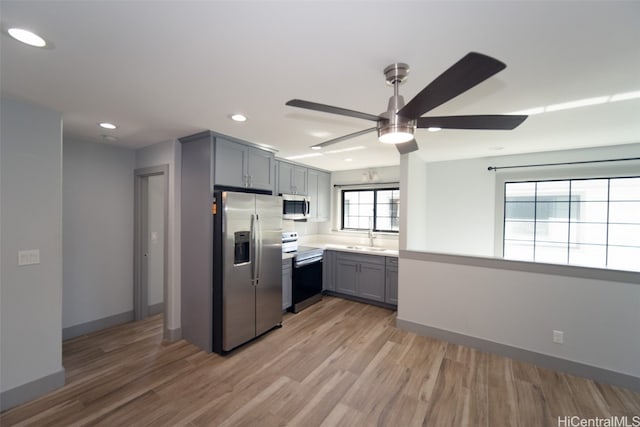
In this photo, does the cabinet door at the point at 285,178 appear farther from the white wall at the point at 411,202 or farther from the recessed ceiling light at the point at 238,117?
the white wall at the point at 411,202

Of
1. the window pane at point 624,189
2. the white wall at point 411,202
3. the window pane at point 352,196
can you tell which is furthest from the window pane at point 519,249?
the window pane at point 352,196

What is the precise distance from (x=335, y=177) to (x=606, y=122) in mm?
3940

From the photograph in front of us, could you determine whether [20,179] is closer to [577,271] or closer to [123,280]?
[123,280]

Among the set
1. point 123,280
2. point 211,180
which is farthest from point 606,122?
point 123,280

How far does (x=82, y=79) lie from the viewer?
5.68ft

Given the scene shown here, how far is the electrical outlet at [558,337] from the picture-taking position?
8.73ft

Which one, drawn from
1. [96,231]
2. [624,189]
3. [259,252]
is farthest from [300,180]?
[624,189]

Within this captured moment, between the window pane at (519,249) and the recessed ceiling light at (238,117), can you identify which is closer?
the recessed ceiling light at (238,117)

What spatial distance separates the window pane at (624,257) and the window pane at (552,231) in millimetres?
472

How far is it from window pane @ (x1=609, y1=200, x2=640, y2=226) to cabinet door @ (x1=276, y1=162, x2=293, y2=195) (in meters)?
4.43

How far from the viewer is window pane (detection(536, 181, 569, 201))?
3.66 m

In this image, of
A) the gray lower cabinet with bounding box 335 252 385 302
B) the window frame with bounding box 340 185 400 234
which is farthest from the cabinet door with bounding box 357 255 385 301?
the window frame with bounding box 340 185 400 234

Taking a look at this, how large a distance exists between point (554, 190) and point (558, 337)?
6.94 ft

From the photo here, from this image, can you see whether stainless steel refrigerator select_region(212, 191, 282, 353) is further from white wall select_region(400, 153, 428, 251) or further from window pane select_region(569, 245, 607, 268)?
window pane select_region(569, 245, 607, 268)
